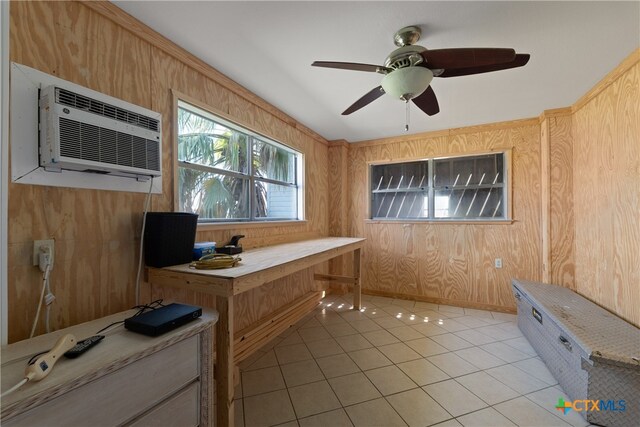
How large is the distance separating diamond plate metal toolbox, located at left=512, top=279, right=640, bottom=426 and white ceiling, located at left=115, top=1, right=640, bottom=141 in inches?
75.6

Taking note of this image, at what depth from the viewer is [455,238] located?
3.40 meters

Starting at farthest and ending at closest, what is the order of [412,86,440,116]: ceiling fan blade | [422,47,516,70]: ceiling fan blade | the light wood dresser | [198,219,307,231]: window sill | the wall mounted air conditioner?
[198,219,307,231]: window sill, [412,86,440,116]: ceiling fan blade, [422,47,516,70]: ceiling fan blade, the wall mounted air conditioner, the light wood dresser

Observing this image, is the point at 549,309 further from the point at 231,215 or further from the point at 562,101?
the point at 231,215

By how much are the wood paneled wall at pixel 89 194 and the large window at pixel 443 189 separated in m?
2.73

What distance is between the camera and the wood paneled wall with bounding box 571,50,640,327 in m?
1.86

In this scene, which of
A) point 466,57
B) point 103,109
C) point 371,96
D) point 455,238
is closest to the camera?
point 103,109

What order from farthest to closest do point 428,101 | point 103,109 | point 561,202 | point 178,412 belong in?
point 561,202
point 428,101
point 103,109
point 178,412

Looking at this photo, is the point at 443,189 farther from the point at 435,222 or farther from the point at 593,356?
the point at 593,356

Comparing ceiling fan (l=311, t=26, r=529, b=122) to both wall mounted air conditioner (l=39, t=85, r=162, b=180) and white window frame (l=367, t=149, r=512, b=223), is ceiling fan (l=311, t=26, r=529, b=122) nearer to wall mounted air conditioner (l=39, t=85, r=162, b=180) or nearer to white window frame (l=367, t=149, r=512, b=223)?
wall mounted air conditioner (l=39, t=85, r=162, b=180)

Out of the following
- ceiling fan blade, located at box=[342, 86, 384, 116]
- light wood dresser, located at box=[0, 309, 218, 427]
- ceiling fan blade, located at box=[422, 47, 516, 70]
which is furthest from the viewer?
ceiling fan blade, located at box=[342, 86, 384, 116]

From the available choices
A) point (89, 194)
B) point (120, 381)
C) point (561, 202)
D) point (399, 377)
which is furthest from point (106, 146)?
point (561, 202)

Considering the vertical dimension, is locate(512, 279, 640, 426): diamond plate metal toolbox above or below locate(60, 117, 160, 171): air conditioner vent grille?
below

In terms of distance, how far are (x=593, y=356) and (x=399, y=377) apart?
44.4 inches

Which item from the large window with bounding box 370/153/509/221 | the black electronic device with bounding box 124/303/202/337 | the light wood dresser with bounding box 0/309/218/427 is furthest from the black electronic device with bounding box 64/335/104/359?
the large window with bounding box 370/153/509/221
